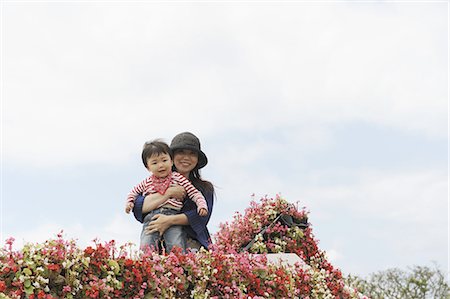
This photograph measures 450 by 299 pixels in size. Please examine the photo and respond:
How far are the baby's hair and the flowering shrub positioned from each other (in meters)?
1.19

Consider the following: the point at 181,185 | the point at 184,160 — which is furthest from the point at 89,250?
the point at 184,160

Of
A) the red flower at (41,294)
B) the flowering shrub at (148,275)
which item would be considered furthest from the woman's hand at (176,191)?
the red flower at (41,294)

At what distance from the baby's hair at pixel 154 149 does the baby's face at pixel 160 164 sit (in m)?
0.04

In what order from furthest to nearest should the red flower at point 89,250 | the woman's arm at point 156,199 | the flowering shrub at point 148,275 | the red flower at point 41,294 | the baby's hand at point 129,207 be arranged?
the baby's hand at point 129,207
the woman's arm at point 156,199
the red flower at point 89,250
the flowering shrub at point 148,275
the red flower at point 41,294

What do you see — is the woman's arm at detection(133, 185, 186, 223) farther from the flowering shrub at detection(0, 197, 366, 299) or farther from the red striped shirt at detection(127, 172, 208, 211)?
the flowering shrub at detection(0, 197, 366, 299)

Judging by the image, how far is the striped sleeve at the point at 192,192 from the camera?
662cm

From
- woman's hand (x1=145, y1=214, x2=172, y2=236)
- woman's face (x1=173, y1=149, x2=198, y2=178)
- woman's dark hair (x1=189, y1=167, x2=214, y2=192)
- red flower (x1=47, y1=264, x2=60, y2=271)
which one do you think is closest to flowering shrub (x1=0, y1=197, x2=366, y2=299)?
red flower (x1=47, y1=264, x2=60, y2=271)

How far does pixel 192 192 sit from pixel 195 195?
5 cm

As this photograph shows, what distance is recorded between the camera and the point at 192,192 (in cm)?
669

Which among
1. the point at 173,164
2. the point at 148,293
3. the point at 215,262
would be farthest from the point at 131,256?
the point at 173,164

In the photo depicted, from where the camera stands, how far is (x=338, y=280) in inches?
312

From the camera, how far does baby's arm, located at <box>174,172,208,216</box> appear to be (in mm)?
6566

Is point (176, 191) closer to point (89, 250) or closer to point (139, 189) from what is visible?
point (139, 189)

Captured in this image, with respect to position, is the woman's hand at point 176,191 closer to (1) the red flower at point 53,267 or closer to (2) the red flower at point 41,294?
(1) the red flower at point 53,267
